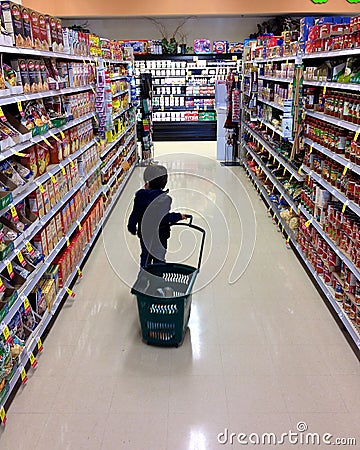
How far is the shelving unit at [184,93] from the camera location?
1302cm

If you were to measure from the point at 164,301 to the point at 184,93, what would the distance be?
11.0 m

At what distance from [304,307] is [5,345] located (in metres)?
2.52

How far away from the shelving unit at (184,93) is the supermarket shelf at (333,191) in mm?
8947

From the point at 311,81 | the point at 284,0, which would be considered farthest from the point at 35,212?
the point at 284,0

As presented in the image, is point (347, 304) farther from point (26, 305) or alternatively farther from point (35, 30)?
point (35, 30)

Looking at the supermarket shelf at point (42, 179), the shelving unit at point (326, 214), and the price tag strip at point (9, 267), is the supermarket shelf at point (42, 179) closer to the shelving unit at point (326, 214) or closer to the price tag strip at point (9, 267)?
the price tag strip at point (9, 267)

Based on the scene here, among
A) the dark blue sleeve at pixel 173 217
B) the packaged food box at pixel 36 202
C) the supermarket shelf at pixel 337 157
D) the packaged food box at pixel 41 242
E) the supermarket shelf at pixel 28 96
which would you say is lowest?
the packaged food box at pixel 41 242

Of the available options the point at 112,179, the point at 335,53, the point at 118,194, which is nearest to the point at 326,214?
the point at 335,53

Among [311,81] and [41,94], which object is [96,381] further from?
[311,81]

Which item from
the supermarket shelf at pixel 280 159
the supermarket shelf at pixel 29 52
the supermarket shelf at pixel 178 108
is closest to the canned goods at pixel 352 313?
the supermarket shelf at pixel 280 159

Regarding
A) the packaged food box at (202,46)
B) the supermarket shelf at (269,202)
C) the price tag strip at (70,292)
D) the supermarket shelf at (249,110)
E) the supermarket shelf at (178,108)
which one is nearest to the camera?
the price tag strip at (70,292)

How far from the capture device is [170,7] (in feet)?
38.1

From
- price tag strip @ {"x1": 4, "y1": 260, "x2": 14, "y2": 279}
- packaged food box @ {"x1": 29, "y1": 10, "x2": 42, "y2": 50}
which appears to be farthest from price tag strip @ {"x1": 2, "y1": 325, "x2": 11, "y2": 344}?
packaged food box @ {"x1": 29, "y1": 10, "x2": 42, "y2": 50}

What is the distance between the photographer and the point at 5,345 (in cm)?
279
